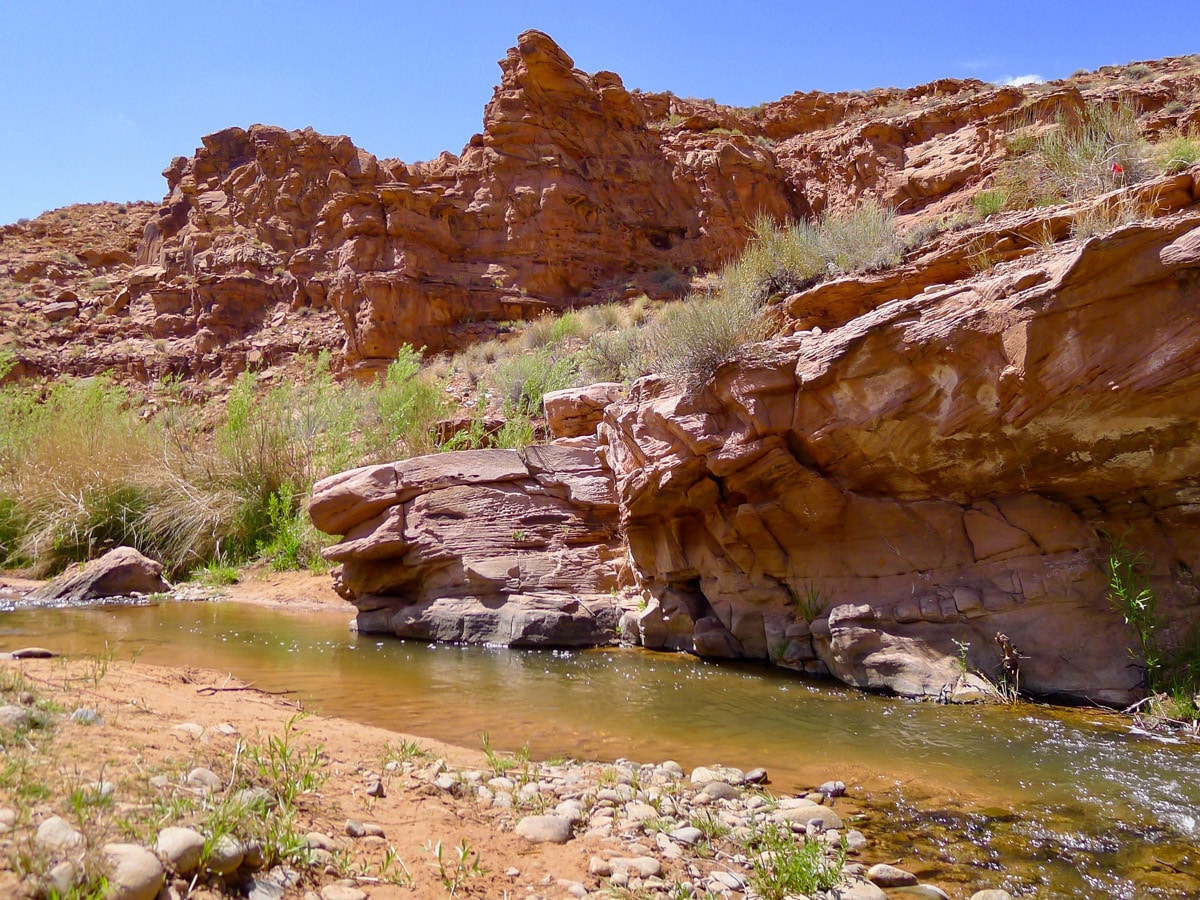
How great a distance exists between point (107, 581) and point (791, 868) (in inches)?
398

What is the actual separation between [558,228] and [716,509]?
18922mm

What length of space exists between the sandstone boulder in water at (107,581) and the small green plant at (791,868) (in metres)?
9.76

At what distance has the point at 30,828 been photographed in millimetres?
1769

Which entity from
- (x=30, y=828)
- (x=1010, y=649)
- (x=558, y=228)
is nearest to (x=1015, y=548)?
(x=1010, y=649)

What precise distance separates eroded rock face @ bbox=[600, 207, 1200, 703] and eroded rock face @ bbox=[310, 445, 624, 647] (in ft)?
5.02

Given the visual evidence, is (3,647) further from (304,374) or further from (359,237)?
(359,237)

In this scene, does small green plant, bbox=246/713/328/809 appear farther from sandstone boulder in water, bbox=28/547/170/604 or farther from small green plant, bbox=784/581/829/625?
sandstone boulder in water, bbox=28/547/170/604

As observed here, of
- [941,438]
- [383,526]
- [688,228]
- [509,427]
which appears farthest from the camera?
[688,228]

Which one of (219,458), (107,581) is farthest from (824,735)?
(219,458)

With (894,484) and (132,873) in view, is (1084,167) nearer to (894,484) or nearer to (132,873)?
(894,484)

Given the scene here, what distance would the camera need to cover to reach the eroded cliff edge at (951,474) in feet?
16.3

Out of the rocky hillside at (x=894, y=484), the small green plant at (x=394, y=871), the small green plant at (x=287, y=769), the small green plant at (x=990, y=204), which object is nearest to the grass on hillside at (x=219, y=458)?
the small green plant at (x=990, y=204)

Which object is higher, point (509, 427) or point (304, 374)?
point (304, 374)

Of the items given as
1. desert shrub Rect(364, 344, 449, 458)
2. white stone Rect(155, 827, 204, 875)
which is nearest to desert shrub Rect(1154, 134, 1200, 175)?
white stone Rect(155, 827, 204, 875)
